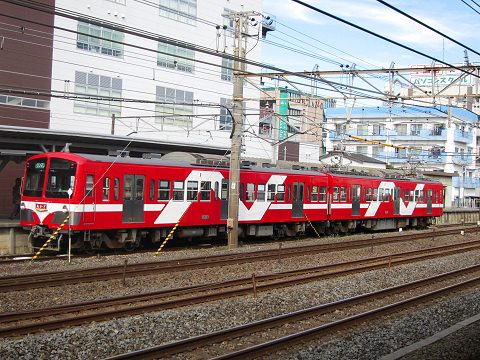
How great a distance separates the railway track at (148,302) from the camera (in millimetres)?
9117

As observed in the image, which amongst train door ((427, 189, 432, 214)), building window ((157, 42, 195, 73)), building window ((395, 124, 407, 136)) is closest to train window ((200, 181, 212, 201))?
train door ((427, 189, 432, 214))

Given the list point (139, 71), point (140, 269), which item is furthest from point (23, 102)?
point (140, 269)

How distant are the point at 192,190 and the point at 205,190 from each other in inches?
27.1

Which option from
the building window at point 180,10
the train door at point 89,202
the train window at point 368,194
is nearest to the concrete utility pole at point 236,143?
the train door at point 89,202

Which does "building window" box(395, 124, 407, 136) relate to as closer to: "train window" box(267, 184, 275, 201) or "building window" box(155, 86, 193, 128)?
"building window" box(155, 86, 193, 128)

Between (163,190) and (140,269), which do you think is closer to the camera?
(140,269)

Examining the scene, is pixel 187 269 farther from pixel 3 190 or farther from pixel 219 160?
pixel 3 190

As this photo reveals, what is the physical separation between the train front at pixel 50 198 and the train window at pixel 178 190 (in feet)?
12.4

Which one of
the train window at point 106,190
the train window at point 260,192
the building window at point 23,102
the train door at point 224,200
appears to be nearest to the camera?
the train window at point 106,190

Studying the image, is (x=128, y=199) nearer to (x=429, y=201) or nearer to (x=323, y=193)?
(x=323, y=193)

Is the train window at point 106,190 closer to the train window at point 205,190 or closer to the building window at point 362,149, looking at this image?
the train window at point 205,190

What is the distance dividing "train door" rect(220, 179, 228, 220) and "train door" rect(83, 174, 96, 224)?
5604 millimetres

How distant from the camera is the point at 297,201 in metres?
24.6

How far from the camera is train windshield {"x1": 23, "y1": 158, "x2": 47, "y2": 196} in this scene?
57.7 ft
